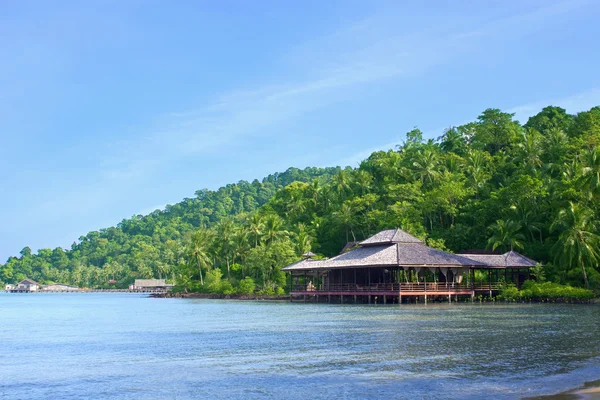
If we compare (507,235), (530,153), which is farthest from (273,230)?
(507,235)

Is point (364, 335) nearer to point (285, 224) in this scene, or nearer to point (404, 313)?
point (404, 313)

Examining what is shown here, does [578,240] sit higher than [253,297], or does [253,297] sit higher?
[578,240]

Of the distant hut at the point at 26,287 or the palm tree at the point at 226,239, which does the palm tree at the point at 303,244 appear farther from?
the distant hut at the point at 26,287

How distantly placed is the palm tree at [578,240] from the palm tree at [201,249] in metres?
51.5

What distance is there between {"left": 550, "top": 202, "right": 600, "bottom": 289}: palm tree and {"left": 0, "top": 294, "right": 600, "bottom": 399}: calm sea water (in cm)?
1317

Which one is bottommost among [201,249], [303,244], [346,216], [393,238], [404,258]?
[404,258]

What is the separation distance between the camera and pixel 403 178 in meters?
83.7

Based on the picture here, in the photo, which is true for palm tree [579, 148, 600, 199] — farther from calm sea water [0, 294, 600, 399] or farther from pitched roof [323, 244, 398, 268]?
calm sea water [0, 294, 600, 399]

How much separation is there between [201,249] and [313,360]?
2685 inches

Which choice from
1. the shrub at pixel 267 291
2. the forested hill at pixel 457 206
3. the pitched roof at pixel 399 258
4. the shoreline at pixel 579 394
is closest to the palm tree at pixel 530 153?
the forested hill at pixel 457 206

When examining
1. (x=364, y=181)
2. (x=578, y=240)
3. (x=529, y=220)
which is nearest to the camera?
(x=578, y=240)

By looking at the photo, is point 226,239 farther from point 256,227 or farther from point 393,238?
point 393,238

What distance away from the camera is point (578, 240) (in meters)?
45.4

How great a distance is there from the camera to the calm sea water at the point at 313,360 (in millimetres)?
15109
